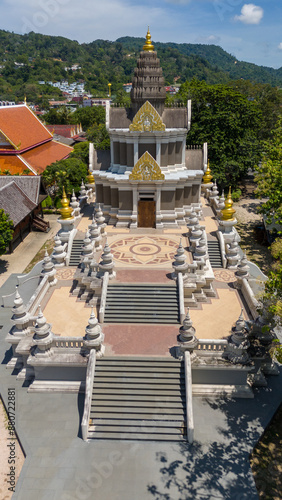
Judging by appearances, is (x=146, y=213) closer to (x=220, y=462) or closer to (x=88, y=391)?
(x=88, y=391)

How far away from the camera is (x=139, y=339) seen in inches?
711

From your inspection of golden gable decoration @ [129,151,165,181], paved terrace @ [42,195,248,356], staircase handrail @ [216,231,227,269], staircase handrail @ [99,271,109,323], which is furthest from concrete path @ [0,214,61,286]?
staircase handrail @ [216,231,227,269]

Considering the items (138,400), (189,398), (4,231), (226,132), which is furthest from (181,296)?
(226,132)

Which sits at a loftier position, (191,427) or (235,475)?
(191,427)

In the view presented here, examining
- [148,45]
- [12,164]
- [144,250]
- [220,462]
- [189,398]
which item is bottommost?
[220,462]

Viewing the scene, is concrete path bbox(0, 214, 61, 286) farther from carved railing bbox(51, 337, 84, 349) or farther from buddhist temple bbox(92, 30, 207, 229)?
carved railing bbox(51, 337, 84, 349)

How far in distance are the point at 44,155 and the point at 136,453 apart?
4338 cm

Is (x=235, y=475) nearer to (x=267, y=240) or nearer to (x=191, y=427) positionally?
(x=191, y=427)

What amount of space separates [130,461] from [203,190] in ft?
96.3

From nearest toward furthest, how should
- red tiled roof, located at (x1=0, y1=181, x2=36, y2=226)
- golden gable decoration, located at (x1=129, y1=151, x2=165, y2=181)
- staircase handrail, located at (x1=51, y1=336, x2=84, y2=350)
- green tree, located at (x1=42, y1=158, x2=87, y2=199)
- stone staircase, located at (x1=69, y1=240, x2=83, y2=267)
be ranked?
staircase handrail, located at (x1=51, y1=336, x2=84, y2=350)
stone staircase, located at (x1=69, y1=240, x2=83, y2=267)
golden gable decoration, located at (x1=129, y1=151, x2=165, y2=181)
red tiled roof, located at (x1=0, y1=181, x2=36, y2=226)
green tree, located at (x1=42, y1=158, x2=87, y2=199)

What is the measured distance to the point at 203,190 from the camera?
38.1 m

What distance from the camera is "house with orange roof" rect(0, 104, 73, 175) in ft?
141

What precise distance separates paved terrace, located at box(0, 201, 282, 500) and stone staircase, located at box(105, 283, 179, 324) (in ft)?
3.56

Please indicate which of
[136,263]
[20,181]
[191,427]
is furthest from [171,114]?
[191,427]
